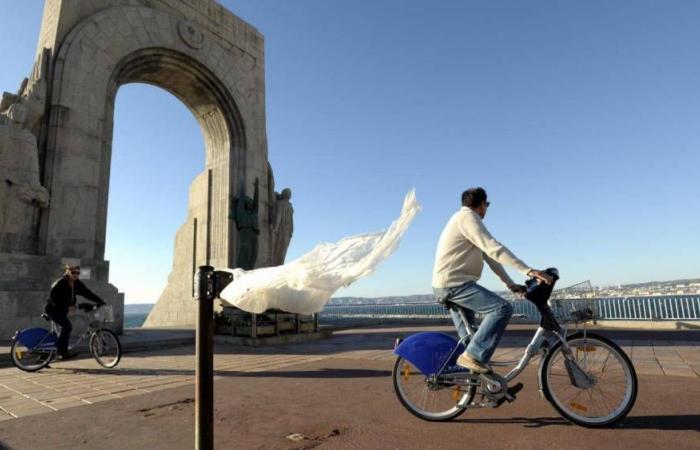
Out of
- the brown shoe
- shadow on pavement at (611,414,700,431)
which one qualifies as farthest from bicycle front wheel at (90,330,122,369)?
shadow on pavement at (611,414,700,431)

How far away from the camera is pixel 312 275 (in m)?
4.65

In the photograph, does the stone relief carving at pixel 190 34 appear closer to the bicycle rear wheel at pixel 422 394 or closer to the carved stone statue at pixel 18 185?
the carved stone statue at pixel 18 185

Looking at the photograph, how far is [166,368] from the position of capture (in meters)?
6.19

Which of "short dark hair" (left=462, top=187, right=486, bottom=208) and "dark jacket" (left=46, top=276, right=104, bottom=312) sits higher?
"short dark hair" (left=462, top=187, right=486, bottom=208)

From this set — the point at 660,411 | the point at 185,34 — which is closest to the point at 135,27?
the point at 185,34

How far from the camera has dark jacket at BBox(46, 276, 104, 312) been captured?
257 inches

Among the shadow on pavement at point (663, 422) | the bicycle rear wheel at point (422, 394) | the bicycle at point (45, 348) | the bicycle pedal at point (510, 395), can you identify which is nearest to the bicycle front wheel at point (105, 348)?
the bicycle at point (45, 348)

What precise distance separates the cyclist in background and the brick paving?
42 centimetres

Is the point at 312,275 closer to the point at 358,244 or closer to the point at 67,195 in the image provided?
the point at 358,244

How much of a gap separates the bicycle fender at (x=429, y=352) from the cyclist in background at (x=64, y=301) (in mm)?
5323

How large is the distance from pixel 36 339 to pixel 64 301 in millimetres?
639

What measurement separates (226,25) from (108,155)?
829cm

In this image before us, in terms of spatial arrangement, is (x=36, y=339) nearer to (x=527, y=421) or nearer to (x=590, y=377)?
(x=527, y=421)

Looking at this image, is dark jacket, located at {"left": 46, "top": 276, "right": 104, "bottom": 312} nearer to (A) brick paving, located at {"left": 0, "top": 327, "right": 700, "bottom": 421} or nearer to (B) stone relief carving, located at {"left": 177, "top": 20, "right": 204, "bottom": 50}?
(A) brick paving, located at {"left": 0, "top": 327, "right": 700, "bottom": 421}
